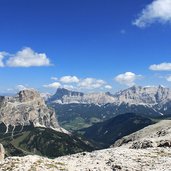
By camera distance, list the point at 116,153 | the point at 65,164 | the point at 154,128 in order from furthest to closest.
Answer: the point at 154,128 < the point at 116,153 < the point at 65,164

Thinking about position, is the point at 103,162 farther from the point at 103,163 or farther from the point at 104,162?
the point at 103,163

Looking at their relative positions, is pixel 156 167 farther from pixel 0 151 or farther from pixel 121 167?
pixel 0 151

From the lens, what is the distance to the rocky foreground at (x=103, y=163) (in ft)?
A: 169

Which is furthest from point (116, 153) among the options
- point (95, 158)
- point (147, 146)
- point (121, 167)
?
point (147, 146)

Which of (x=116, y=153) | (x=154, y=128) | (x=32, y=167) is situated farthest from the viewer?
(x=154, y=128)

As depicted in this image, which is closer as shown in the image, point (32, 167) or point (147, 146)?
point (32, 167)

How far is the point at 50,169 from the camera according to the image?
169 feet

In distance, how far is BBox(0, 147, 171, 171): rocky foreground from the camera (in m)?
51.6

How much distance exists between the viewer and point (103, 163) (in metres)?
55.2

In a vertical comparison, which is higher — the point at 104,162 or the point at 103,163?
the point at 104,162

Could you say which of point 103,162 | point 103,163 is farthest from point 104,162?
point 103,163

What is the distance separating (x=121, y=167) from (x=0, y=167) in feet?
55.6

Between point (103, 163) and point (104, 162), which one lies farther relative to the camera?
point (104, 162)

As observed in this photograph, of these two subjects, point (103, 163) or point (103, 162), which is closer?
point (103, 163)
